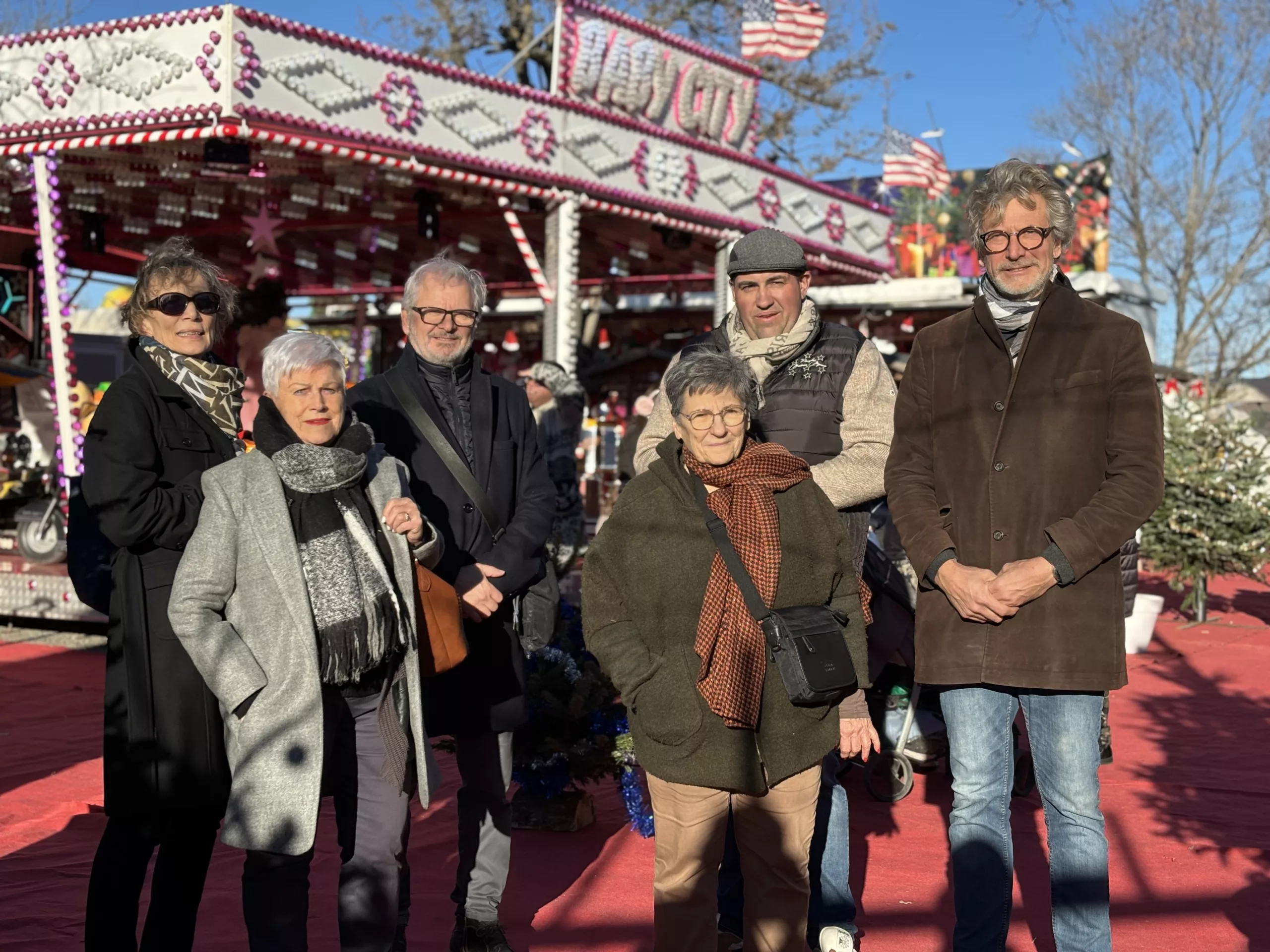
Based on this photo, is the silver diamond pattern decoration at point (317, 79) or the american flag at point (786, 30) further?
the american flag at point (786, 30)

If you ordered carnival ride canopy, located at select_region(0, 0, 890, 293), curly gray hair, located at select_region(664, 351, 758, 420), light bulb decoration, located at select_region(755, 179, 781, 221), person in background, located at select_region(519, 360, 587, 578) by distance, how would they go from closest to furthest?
curly gray hair, located at select_region(664, 351, 758, 420)
person in background, located at select_region(519, 360, 587, 578)
carnival ride canopy, located at select_region(0, 0, 890, 293)
light bulb decoration, located at select_region(755, 179, 781, 221)

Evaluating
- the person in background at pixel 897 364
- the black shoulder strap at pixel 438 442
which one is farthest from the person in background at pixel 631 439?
the black shoulder strap at pixel 438 442

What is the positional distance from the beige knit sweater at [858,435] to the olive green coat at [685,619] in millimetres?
358

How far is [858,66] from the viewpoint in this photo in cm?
3347

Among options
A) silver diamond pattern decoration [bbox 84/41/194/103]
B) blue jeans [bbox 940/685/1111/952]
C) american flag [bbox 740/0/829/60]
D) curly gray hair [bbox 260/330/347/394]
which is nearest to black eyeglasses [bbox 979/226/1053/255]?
blue jeans [bbox 940/685/1111/952]

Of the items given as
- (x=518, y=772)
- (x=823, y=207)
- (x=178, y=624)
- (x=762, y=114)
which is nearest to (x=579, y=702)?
(x=518, y=772)

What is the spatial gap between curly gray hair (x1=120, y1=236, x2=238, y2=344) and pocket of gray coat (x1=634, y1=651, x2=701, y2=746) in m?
1.58

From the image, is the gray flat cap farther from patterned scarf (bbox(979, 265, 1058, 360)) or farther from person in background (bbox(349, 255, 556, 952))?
person in background (bbox(349, 255, 556, 952))

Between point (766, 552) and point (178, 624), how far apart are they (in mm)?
1445

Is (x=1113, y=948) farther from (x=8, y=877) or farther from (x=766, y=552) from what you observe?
(x=8, y=877)

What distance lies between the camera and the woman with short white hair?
10.3 ft

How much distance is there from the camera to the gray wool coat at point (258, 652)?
3.10 m

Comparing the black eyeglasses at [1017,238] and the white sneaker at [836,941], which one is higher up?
the black eyeglasses at [1017,238]

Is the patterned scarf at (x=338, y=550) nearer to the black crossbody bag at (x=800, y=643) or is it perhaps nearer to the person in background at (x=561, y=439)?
the black crossbody bag at (x=800, y=643)
